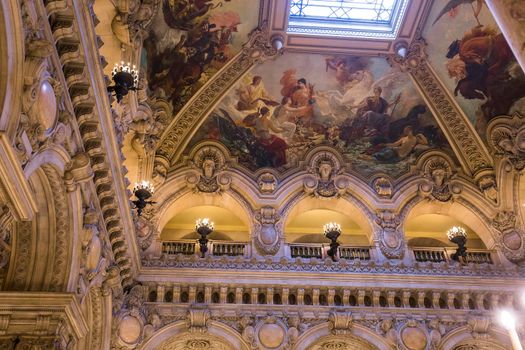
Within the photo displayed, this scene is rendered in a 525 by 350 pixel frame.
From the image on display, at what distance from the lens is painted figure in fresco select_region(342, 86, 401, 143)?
50.6 ft

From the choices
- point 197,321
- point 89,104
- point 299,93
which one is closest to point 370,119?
point 299,93

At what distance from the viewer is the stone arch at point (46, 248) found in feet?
28.8

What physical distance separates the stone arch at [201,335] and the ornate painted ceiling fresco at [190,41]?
5.48 meters

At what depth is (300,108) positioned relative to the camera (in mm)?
15344

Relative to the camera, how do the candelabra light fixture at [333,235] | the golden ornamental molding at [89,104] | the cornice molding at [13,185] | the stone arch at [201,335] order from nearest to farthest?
the cornice molding at [13,185] → the golden ornamental molding at [89,104] → the stone arch at [201,335] → the candelabra light fixture at [333,235]

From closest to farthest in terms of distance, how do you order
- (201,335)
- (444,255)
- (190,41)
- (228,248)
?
(201,335) → (228,248) → (190,41) → (444,255)

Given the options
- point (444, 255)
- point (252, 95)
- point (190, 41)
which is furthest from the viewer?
point (252, 95)

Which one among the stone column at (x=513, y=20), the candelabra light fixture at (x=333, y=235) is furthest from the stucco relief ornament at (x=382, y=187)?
the stone column at (x=513, y=20)

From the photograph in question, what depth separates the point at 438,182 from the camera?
15023 mm

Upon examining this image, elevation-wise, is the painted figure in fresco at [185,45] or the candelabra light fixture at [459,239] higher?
the painted figure in fresco at [185,45]

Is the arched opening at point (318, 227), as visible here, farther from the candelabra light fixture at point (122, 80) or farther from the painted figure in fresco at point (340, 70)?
the candelabra light fixture at point (122, 80)

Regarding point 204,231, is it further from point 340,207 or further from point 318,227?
point 318,227

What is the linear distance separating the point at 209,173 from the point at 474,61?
744 cm

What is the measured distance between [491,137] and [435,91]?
1903 millimetres
